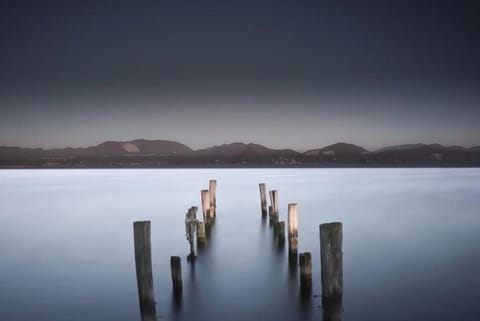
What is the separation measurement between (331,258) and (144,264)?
8.38ft

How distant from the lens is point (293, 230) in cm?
1147

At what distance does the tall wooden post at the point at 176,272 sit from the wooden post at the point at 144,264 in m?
1.82

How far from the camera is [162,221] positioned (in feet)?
80.0

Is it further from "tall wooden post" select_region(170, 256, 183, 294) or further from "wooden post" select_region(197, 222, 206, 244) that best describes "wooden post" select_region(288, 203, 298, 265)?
"wooden post" select_region(197, 222, 206, 244)

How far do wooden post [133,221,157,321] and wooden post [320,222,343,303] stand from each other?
236cm

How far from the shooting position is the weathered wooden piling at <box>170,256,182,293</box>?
29.0ft

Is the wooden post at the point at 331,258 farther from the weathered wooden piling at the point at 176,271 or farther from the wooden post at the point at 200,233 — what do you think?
the wooden post at the point at 200,233

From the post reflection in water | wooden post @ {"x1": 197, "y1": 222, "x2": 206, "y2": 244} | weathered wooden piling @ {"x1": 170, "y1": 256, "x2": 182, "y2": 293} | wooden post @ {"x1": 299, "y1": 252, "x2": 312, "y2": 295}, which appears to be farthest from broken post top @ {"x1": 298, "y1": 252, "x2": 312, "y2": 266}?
wooden post @ {"x1": 197, "y1": 222, "x2": 206, "y2": 244}

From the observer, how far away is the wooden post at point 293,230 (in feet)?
36.7

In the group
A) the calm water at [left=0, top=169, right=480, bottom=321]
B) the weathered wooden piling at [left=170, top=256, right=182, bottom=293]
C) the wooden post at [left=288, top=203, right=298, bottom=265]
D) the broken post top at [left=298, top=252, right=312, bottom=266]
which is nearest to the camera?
the weathered wooden piling at [left=170, top=256, right=182, bottom=293]

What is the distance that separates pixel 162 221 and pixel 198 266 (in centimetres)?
1174

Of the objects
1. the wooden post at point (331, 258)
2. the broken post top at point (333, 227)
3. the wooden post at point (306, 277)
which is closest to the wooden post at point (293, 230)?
the wooden post at point (306, 277)

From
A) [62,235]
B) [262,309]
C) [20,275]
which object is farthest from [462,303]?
[62,235]

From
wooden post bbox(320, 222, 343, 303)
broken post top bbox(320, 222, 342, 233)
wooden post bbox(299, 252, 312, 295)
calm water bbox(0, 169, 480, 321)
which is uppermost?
broken post top bbox(320, 222, 342, 233)
